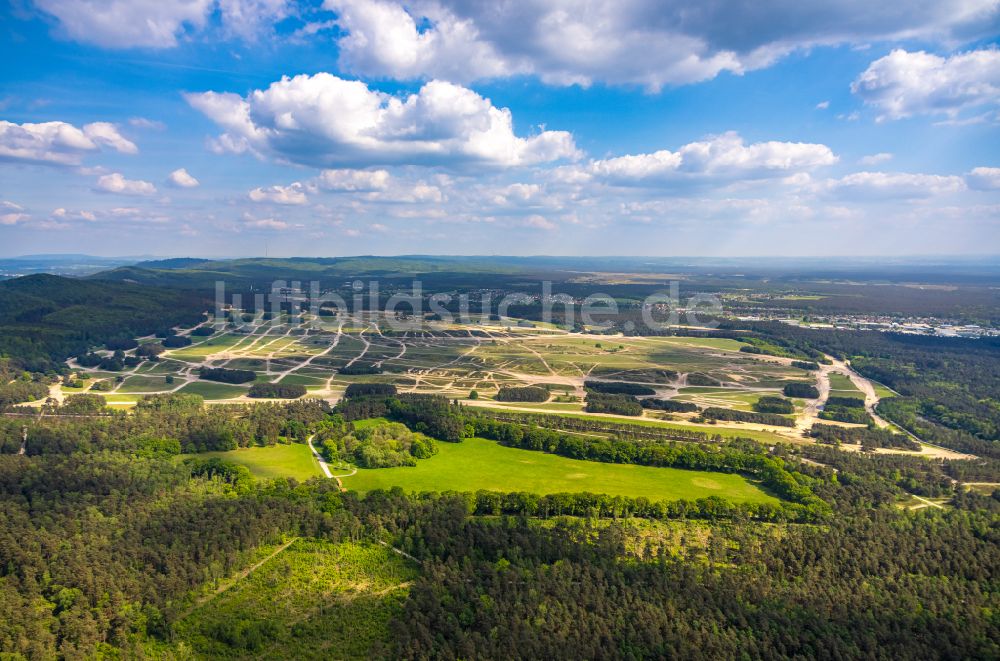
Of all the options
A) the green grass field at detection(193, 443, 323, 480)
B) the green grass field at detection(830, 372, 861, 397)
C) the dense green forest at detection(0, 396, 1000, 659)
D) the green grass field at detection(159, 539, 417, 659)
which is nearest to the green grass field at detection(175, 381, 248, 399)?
the green grass field at detection(193, 443, 323, 480)

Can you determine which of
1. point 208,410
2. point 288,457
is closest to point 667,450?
point 288,457

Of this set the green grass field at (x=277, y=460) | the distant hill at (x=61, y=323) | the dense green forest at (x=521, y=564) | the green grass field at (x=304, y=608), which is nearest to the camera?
the dense green forest at (x=521, y=564)

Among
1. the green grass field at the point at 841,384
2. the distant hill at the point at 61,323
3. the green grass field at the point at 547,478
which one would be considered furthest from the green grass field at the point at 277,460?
the green grass field at the point at 841,384

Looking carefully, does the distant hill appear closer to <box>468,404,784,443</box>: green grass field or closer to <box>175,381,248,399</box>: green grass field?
<box>175,381,248,399</box>: green grass field

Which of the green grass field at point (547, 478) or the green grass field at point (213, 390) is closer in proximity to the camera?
the green grass field at point (547, 478)

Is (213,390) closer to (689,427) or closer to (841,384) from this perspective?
(689,427)

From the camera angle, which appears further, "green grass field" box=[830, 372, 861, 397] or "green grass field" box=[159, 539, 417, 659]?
"green grass field" box=[830, 372, 861, 397]

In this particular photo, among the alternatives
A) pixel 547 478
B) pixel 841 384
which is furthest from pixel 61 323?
pixel 841 384

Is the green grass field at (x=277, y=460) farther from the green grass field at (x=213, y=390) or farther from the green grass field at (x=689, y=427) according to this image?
the green grass field at (x=689, y=427)
